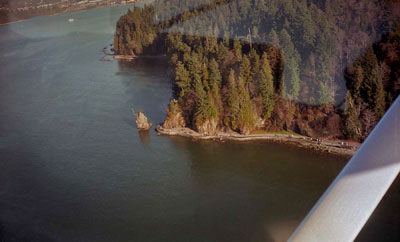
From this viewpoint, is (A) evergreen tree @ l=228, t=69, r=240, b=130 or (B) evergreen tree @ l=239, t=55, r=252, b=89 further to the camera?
(B) evergreen tree @ l=239, t=55, r=252, b=89

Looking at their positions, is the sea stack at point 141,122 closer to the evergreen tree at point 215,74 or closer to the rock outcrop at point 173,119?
the rock outcrop at point 173,119

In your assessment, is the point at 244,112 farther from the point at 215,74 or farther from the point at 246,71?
the point at 215,74

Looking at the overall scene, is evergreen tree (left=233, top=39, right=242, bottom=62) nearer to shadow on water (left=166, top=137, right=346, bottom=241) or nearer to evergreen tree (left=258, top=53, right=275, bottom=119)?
evergreen tree (left=258, top=53, right=275, bottom=119)

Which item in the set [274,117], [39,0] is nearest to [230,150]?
[274,117]

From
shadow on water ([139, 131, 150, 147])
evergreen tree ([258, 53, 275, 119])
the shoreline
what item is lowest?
the shoreline

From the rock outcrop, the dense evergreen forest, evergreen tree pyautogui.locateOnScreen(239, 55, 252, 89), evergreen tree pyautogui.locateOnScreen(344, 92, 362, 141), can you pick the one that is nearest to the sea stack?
the rock outcrop

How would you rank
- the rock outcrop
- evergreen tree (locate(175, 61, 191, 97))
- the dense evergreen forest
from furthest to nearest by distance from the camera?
evergreen tree (locate(175, 61, 191, 97))
the rock outcrop
the dense evergreen forest

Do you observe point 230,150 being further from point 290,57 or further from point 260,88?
point 290,57
